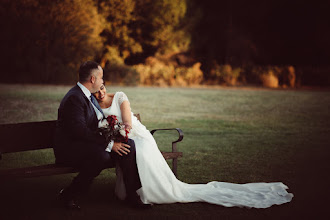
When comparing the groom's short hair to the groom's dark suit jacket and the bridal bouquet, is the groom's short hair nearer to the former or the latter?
the groom's dark suit jacket

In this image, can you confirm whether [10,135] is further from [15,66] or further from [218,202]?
[15,66]

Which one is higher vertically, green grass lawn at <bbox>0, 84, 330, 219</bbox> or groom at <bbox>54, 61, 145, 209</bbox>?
groom at <bbox>54, 61, 145, 209</bbox>

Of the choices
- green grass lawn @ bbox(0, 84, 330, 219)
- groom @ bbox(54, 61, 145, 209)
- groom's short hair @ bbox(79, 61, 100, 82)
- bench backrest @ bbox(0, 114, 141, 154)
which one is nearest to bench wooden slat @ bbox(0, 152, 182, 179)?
groom @ bbox(54, 61, 145, 209)

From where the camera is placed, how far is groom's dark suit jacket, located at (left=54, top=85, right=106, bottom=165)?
497 cm

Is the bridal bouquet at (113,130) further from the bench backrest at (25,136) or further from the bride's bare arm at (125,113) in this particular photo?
the bench backrest at (25,136)

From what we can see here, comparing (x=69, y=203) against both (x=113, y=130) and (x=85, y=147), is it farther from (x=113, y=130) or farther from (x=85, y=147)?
(x=113, y=130)

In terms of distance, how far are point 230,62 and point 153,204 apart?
35.1m

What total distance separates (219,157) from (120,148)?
357 centimetres

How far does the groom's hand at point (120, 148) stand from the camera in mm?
5012

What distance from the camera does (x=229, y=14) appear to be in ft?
129

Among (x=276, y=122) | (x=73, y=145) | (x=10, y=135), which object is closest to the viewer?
(x=73, y=145)

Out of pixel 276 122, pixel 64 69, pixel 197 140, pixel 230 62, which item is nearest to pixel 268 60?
pixel 230 62

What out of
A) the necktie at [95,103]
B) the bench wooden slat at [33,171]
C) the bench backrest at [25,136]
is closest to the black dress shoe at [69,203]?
the bench wooden slat at [33,171]

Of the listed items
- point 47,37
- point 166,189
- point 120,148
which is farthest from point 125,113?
point 47,37
